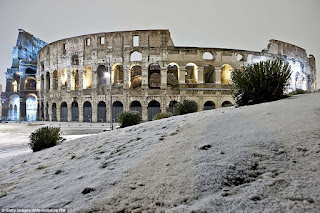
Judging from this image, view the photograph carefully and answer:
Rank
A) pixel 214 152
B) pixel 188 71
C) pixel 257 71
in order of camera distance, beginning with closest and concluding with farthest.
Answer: pixel 214 152, pixel 257 71, pixel 188 71

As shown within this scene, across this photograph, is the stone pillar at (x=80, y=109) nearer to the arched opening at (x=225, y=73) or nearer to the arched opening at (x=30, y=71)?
the arched opening at (x=30, y=71)

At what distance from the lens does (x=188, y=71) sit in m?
27.3

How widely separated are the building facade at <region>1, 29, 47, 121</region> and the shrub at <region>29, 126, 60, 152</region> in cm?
2720

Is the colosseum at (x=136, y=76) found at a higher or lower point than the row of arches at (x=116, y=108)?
higher

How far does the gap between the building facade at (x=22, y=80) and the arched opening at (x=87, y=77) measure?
12123 millimetres

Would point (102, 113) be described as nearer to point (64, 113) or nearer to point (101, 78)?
point (101, 78)

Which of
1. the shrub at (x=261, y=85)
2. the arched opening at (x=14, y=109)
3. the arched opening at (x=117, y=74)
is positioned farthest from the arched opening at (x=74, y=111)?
the shrub at (x=261, y=85)

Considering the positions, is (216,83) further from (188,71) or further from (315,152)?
(315,152)

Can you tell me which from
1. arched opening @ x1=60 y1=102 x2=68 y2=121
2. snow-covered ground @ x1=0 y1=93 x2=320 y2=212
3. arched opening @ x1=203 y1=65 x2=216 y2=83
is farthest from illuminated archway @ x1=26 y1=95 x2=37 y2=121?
snow-covered ground @ x1=0 y1=93 x2=320 y2=212

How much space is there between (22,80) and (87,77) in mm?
16515

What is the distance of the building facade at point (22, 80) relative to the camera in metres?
31.5

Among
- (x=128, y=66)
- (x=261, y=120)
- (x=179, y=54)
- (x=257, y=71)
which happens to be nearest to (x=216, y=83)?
(x=179, y=54)

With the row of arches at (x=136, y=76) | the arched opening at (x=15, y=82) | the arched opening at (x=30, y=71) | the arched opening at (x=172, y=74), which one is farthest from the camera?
the arched opening at (x=15, y=82)

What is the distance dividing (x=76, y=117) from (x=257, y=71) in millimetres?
23485
